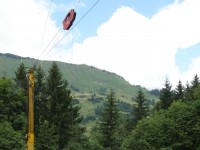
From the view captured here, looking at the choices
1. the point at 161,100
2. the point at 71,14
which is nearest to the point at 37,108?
the point at 161,100

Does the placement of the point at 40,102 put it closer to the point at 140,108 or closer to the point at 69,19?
the point at 140,108

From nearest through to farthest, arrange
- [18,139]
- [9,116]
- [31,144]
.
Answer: [31,144]
[18,139]
[9,116]

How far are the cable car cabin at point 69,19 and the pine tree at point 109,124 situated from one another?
61246 mm

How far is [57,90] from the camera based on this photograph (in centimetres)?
7056

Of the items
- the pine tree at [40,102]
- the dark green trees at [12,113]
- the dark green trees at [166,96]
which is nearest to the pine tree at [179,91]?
the dark green trees at [166,96]

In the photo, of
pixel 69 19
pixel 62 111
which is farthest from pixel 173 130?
pixel 69 19

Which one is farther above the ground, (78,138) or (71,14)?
(71,14)

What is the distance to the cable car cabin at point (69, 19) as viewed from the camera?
1291 cm

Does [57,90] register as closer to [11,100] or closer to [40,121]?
[40,121]

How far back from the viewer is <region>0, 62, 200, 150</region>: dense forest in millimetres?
→ 53438

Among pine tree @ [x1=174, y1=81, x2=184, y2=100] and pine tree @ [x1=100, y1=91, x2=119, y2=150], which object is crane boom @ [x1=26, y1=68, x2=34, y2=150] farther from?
pine tree @ [x1=174, y1=81, x2=184, y2=100]

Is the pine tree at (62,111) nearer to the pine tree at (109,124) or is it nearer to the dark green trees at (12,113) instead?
the pine tree at (109,124)

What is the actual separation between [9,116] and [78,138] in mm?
15751

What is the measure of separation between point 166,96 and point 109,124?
38.9ft
